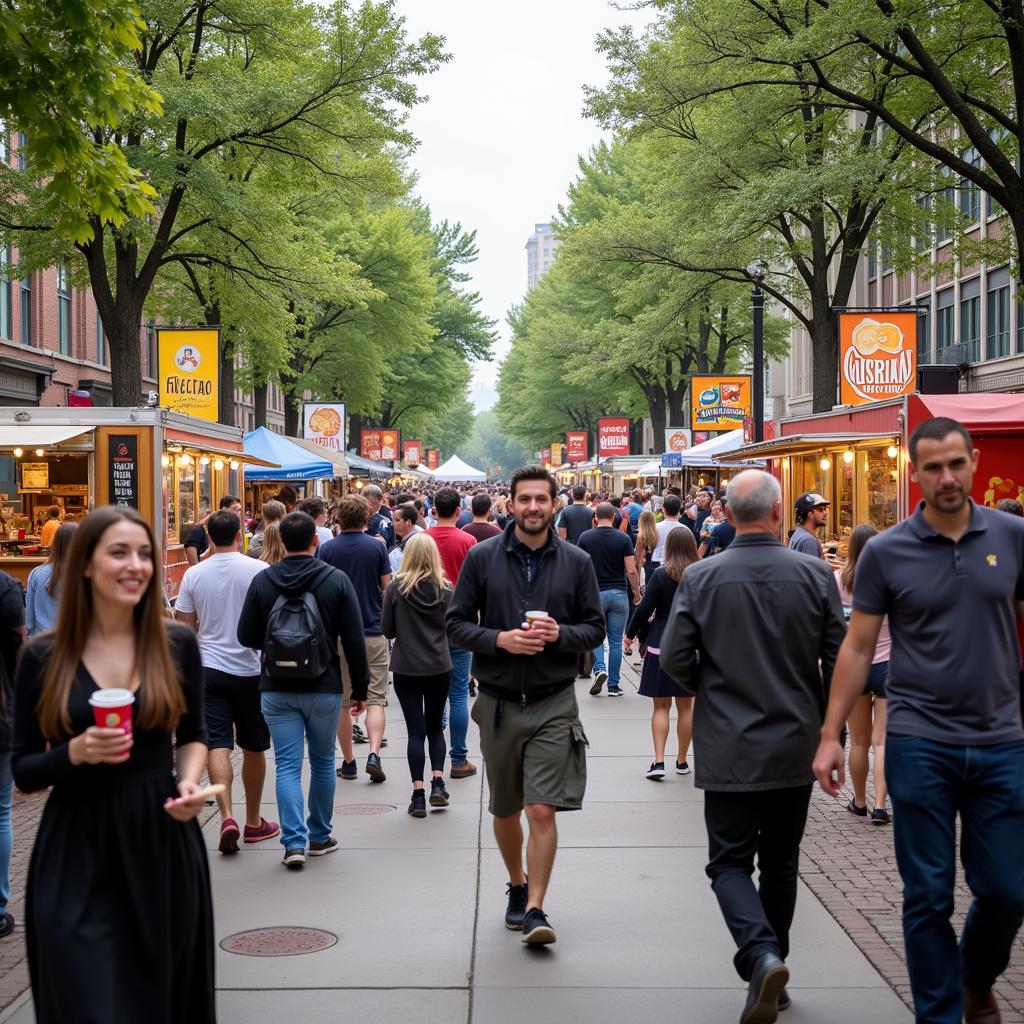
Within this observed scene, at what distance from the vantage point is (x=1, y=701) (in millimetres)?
5730

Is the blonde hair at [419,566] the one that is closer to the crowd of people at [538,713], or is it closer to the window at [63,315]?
the crowd of people at [538,713]

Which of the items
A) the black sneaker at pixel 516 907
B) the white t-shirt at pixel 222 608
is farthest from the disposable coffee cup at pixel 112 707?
the white t-shirt at pixel 222 608

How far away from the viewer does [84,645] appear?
3398 millimetres

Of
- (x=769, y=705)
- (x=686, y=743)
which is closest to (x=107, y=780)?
(x=769, y=705)

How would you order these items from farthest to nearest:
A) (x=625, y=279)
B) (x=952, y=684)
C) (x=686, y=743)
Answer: (x=625, y=279)
(x=686, y=743)
(x=952, y=684)

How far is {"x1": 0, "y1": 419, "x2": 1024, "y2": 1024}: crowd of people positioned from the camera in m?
3.28

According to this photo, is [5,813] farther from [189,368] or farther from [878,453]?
[189,368]

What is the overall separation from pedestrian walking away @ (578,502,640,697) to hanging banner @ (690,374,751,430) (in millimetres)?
17896

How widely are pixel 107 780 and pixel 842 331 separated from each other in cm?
1779

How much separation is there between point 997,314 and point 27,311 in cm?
2567

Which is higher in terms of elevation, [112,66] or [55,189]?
[112,66]

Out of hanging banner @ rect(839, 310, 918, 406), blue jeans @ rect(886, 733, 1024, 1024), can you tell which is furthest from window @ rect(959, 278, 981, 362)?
blue jeans @ rect(886, 733, 1024, 1024)

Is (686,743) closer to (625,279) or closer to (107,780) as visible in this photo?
(107,780)

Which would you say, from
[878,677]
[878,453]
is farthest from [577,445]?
[878,677]
